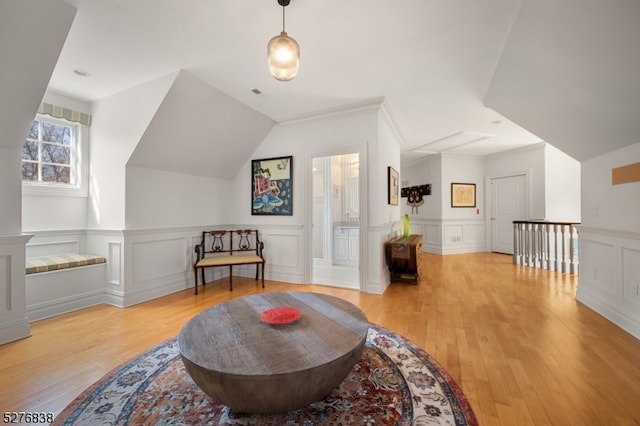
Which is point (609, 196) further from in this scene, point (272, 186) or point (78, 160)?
point (78, 160)

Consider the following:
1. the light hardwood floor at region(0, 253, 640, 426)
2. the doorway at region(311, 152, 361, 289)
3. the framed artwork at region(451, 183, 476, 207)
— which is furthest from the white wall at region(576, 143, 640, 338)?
the framed artwork at region(451, 183, 476, 207)

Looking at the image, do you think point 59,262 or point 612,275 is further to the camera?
point 59,262

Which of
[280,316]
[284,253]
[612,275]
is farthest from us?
[284,253]

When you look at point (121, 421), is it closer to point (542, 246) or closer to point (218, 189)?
point (218, 189)

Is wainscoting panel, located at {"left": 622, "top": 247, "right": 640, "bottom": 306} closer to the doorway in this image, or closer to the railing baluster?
the railing baluster

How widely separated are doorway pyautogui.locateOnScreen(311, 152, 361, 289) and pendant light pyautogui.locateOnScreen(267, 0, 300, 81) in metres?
3.09

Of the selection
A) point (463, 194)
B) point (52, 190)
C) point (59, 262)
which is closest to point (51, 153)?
point (52, 190)

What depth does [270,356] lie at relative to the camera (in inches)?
Answer: 46.8

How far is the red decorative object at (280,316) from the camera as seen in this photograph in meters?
1.51

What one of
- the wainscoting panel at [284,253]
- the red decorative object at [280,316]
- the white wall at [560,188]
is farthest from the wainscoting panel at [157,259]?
the white wall at [560,188]

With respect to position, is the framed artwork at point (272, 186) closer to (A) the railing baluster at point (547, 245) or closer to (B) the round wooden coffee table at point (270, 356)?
(B) the round wooden coffee table at point (270, 356)

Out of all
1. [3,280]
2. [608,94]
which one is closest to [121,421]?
[3,280]

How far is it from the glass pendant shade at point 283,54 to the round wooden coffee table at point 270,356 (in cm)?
161

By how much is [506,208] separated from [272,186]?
5.85 meters
